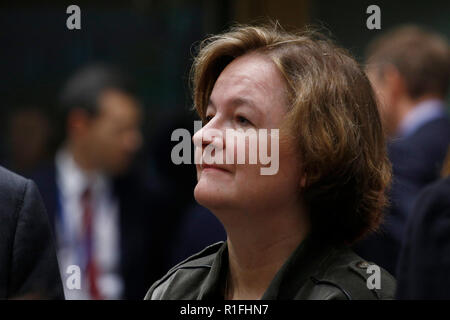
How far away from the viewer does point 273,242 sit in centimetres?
218

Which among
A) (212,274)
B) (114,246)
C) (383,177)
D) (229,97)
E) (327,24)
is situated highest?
(327,24)

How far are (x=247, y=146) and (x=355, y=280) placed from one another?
392mm

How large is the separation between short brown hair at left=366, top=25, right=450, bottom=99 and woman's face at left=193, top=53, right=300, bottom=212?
2.14 meters

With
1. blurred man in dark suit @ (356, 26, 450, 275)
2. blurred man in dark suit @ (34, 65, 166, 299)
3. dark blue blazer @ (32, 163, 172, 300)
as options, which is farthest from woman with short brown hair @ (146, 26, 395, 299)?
dark blue blazer @ (32, 163, 172, 300)

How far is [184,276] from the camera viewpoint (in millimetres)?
2326

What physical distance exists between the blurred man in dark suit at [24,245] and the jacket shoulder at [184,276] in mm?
254

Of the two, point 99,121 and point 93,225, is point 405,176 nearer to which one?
point 93,225

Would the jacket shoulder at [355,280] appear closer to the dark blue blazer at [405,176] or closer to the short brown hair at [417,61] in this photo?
the dark blue blazer at [405,176]

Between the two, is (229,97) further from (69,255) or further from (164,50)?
(164,50)

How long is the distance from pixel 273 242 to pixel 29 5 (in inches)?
152

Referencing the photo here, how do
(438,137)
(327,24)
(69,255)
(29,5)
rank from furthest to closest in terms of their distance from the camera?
(29,5) → (327,24) → (69,255) → (438,137)

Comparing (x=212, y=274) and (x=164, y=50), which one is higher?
(x=164, y=50)

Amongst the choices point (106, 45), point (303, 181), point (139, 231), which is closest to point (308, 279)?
point (303, 181)

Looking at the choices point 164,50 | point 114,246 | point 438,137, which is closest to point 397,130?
point 438,137
